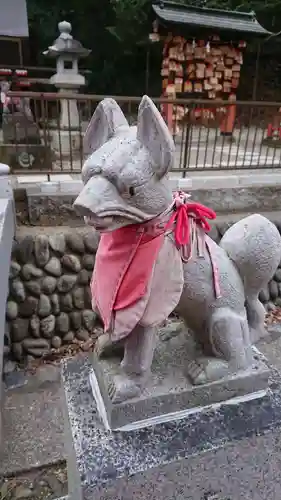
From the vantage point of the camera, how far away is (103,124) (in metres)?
1.15

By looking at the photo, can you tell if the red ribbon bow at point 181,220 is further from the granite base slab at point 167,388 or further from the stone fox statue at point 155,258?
the granite base slab at point 167,388

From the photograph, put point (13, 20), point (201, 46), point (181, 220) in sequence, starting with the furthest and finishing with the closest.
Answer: point (13, 20) → point (201, 46) → point (181, 220)

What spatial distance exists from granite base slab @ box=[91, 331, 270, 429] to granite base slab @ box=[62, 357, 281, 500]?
0.14 ft

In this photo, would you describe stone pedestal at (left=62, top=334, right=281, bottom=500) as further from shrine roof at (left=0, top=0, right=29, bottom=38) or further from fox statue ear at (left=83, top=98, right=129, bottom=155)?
shrine roof at (left=0, top=0, right=29, bottom=38)

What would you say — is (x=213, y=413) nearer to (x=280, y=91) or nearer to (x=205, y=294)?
(x=205, y=294)

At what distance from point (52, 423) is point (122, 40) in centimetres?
1007

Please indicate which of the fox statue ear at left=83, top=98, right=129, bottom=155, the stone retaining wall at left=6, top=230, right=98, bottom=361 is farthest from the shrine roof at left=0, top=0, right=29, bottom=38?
the fox statue ear at left=83, top=98, right=129, bottom=155

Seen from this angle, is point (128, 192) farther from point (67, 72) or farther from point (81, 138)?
point (67, 72)

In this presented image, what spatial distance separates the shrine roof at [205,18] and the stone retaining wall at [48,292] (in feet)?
20.8

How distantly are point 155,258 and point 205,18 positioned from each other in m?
8.84

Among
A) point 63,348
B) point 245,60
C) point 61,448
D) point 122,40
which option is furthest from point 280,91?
point 61,448

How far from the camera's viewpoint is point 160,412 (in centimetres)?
139

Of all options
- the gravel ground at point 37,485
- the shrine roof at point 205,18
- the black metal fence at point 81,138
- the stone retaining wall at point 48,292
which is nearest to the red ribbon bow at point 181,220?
the gravel ground at point 37,485

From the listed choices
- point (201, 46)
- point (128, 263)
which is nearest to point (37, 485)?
point (128, 263)
